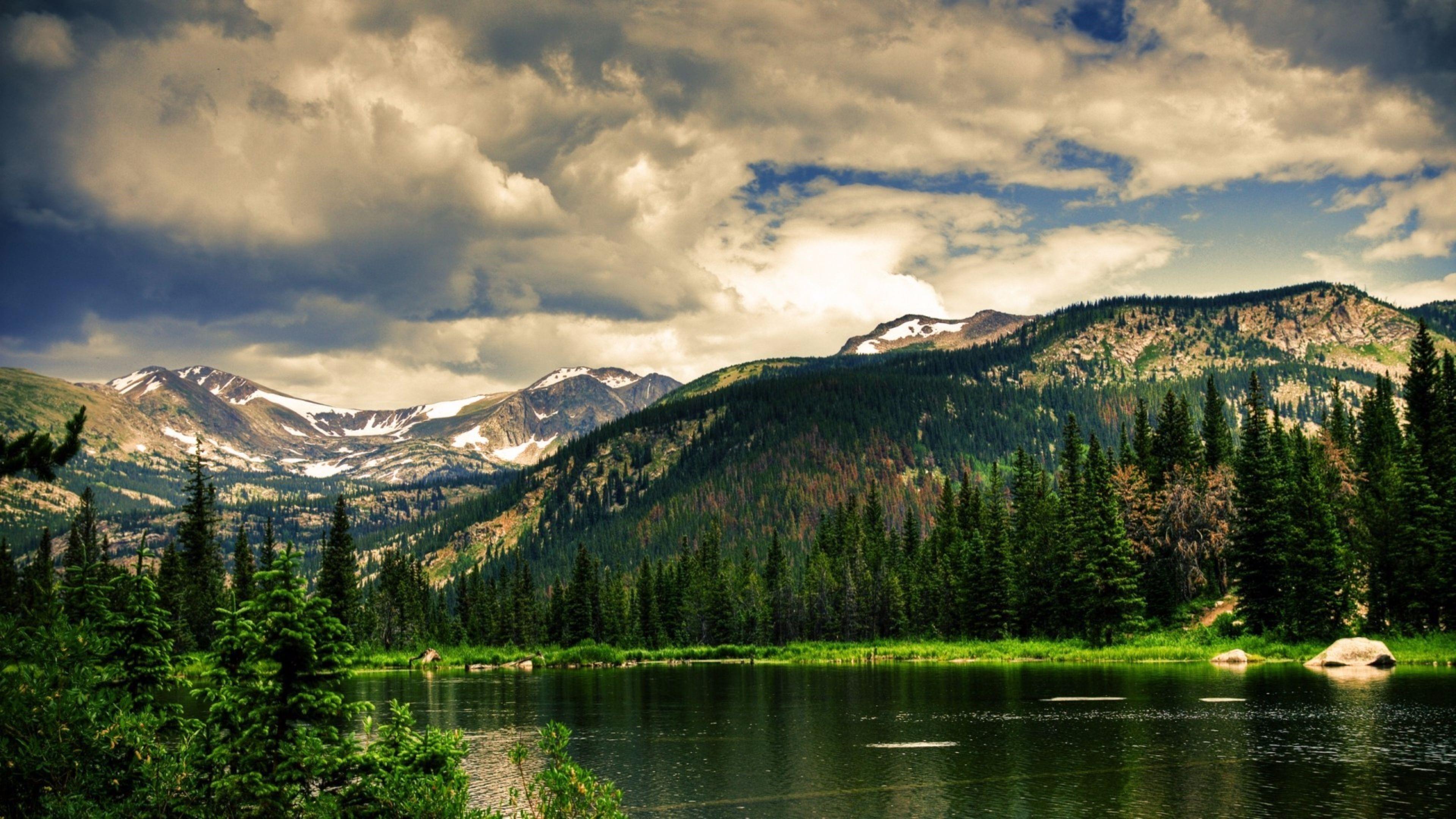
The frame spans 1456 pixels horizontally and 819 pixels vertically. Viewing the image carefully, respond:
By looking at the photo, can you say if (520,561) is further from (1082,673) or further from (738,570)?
(1082,673)

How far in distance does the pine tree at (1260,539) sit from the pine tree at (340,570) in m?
91.6

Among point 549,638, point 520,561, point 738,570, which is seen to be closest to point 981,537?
point 738,570

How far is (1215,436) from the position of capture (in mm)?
115312

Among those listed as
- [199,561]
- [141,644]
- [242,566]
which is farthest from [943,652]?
[141,644]

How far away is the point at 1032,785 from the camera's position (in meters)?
38.4

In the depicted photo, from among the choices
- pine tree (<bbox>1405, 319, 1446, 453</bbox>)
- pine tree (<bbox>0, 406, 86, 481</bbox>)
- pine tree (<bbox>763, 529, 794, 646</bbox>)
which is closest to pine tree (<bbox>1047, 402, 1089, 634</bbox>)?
pine tree (<bbox>1405, 319, 1446, 453</bbox>)

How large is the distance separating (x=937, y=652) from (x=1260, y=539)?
3970 centimetres

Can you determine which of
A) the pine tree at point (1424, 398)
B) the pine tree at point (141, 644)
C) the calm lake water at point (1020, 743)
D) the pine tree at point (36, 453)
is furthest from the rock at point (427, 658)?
the pine tree at point (36, 453)

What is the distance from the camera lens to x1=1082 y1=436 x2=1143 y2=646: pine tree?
9662 centimetres

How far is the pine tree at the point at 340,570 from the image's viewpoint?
357 feet

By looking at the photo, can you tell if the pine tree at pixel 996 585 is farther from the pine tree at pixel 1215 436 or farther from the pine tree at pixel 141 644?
the pine tree at pixel 141 644

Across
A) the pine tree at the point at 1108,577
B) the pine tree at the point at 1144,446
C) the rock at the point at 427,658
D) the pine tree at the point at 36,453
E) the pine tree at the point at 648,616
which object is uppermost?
the pine tree at the point at 1144,446

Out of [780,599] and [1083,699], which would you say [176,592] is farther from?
[1083,699]

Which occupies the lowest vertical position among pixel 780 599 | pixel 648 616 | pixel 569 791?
pixel 648 616
